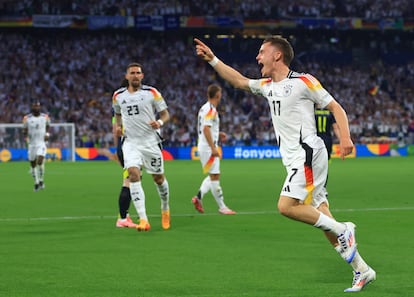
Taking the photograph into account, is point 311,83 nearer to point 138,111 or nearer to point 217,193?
point 138,111

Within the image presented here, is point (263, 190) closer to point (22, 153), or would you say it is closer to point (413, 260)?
point (413, 260)

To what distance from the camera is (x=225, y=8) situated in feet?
189

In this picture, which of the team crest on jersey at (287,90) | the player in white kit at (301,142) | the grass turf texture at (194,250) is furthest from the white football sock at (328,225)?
the team crest on jersey at (287,90)

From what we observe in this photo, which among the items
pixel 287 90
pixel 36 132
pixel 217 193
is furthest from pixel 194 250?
pixel 36 132

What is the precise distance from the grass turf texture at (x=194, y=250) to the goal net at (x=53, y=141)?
24.0 m

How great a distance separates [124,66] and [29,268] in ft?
152

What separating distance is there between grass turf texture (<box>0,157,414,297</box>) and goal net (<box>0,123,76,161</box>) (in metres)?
24.0

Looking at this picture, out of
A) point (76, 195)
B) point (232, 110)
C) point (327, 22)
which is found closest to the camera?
point (76, 195)

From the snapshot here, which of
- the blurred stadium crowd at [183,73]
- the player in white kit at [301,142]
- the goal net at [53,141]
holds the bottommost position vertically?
the goal net at [53,141]

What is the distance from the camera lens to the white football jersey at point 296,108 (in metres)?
8.18

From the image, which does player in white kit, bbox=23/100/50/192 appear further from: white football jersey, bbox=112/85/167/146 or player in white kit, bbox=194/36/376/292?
player in white kit, bbox=194/36/376/292

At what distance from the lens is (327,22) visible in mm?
57562

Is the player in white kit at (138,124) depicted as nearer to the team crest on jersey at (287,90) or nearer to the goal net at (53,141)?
the team crest on jersey at (287,90)

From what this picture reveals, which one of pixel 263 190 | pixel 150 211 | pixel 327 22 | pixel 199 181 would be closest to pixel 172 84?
pixel 327 22
